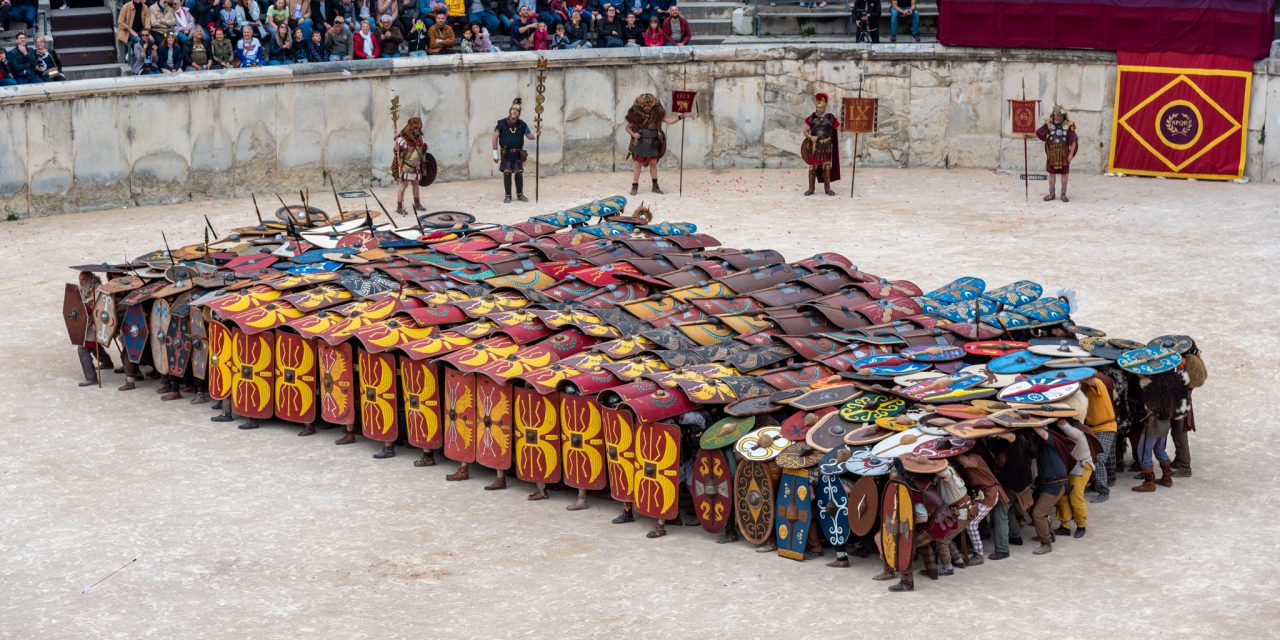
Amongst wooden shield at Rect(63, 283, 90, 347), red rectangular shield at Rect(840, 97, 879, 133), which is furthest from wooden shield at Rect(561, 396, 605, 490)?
red rectangular shield at Rect(840, 97, 879, 133)

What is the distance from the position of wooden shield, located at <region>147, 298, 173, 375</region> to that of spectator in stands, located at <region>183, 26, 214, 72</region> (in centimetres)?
847

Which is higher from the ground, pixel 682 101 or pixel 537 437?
pixel 682 101

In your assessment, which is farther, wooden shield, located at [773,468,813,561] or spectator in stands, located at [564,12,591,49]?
spectator in stands, located at [564,12,591,49]

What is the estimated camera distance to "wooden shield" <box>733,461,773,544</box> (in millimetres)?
11242

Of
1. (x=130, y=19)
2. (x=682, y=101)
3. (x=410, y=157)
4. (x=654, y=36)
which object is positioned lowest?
(x=410, y=157)

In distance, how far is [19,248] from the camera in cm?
2017

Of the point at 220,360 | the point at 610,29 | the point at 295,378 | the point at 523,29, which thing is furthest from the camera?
the point at 610,29

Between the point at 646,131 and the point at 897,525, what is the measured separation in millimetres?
13277

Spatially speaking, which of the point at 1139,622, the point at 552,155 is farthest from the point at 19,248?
the point at 1139,622

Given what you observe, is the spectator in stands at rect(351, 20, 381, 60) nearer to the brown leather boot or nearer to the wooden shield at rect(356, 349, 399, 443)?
the wooden shield at rect(356, 349, 399, 443)

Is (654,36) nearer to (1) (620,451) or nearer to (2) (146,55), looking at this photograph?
(2) (146,55)

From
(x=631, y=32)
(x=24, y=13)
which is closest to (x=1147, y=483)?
(x=631, y=32)

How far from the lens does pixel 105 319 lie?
50.3ft

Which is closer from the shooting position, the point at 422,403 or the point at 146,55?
the point at 422,403
